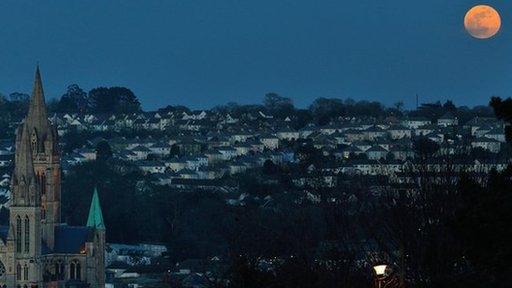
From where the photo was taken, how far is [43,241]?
7931cm

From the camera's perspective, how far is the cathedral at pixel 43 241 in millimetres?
77812

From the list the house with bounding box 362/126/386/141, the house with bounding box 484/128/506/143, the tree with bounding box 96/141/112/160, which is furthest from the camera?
the house with bounding box 362/126/386/141

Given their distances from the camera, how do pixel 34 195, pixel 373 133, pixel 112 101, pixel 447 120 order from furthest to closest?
1. pixel 112 101
2. pixel 373 133
3. pixel 447 120
4. pixel 34 195

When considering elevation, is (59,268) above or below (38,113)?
below

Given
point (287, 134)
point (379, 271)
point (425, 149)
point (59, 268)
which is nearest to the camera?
point (379, 271)

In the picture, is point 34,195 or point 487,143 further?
point 487,143

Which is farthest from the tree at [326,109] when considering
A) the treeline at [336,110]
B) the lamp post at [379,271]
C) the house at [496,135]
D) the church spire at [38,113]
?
the lamp post at [379,271]

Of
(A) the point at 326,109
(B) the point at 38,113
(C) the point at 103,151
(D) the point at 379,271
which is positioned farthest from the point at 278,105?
(D) the point at 379,271

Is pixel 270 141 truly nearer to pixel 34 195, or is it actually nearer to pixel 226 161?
pixel 226 161

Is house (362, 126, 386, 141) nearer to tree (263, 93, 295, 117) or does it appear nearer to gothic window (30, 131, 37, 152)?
tree (263, 93, 295, 117)

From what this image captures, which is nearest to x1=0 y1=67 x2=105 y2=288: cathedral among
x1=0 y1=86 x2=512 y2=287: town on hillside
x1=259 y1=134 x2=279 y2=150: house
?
x1=0 y1=86 x2=512 y2=287: town on hillside

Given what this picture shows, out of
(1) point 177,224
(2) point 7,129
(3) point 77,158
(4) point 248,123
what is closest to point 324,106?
(4) point 248,123

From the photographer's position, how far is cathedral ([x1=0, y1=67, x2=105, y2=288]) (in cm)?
7781

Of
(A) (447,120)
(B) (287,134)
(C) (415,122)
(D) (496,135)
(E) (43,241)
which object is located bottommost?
(E) (43,241)
